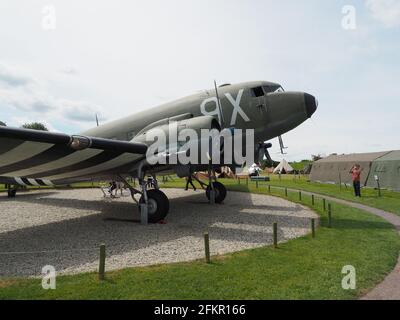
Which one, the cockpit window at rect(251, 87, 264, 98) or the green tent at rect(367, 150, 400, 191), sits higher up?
the cockpit window at rect(251, 87, 264, 98)

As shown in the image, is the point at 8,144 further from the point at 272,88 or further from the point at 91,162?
the point at 272,88

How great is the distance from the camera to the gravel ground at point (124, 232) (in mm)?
8766

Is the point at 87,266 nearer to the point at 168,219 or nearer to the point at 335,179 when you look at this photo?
the point at 168,219

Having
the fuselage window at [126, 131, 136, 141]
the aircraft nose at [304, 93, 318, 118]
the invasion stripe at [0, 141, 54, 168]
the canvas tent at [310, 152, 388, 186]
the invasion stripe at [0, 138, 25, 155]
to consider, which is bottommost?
the canvas tent at [310, 152, 388, 186]

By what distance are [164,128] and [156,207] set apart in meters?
3.39

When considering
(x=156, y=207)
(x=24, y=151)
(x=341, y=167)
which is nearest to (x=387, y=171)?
(x=341, y=167)

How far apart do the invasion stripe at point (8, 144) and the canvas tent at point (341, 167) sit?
30.5 metres

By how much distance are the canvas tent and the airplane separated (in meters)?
19.9

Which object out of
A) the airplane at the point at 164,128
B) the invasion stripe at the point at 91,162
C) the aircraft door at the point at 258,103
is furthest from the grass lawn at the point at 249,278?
the aircraft door at the point at 258,103

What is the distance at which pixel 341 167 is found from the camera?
119 feet

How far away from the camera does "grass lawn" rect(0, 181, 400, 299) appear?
6.21 metres

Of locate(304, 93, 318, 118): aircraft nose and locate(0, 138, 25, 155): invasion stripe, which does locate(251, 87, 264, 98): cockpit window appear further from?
locate(0, 138, 25, 155): invasion stripe

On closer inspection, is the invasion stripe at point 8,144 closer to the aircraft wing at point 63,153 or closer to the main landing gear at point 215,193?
the aircraft wing at point 63,153

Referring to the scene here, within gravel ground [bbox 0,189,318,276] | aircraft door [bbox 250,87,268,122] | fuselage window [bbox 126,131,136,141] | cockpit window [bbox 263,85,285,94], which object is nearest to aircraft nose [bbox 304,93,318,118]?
cockpit window [bbox 263,85,285,94]
